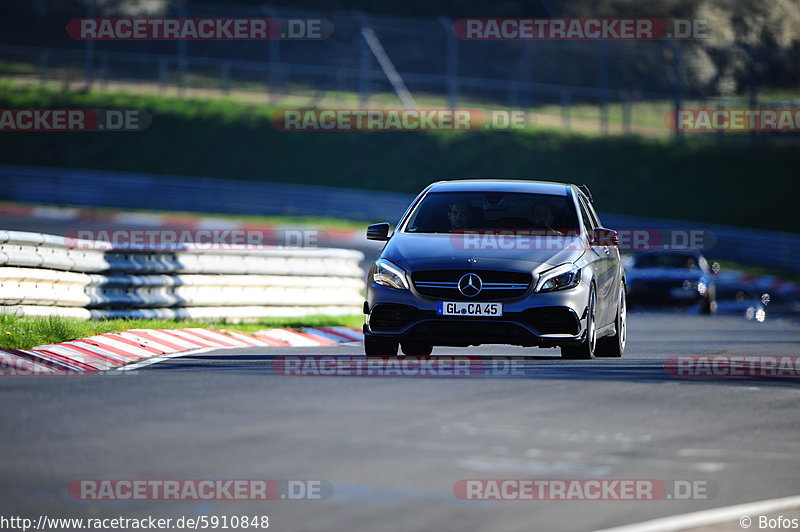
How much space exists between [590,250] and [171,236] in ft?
71.8

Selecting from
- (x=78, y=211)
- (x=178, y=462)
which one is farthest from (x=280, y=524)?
(x=78, y=211)

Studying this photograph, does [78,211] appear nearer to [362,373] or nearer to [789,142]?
[789,142]

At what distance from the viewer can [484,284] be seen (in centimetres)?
1277

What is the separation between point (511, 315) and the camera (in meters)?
12.7

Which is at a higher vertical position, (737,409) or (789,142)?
(789,142)
